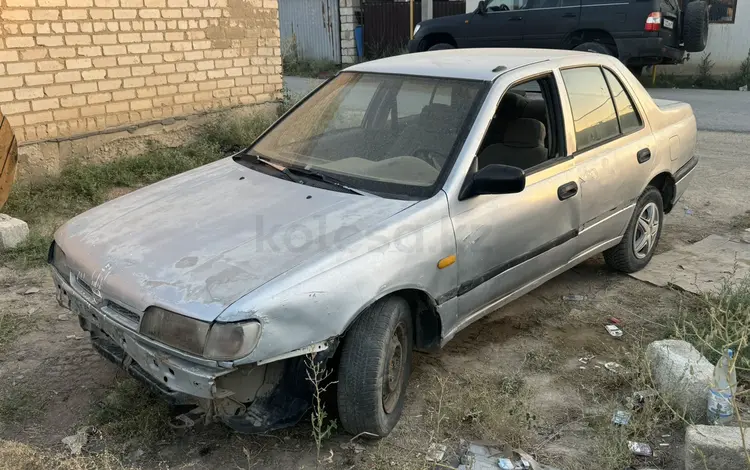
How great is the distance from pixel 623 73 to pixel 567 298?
1.56m

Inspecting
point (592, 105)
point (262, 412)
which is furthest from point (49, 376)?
point (592, 105)

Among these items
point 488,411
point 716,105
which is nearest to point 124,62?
point 488,411

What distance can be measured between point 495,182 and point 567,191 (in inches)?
32.1

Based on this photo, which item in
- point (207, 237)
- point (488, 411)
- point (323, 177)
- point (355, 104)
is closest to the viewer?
point (207, 237)

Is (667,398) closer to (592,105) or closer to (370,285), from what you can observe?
(370,285)

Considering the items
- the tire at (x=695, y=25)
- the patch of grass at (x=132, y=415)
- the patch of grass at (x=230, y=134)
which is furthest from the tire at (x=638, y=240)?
the tire at (x=695, y=25)

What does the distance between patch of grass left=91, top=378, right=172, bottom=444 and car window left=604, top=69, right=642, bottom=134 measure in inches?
127

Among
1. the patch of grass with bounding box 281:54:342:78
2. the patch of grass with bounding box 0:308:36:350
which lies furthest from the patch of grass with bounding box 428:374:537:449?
the patch of grass with bounding box 281:54:342:78

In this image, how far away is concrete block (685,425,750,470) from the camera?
8.77 feet

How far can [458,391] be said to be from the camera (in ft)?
11.1

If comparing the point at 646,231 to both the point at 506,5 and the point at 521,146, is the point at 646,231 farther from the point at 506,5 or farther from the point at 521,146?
the point at 506,5

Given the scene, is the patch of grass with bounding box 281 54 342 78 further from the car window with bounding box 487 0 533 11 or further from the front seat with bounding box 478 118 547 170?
the front seat with bounding box 478 118 547 170

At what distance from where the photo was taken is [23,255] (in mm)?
5258

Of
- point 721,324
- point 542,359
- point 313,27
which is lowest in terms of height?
point 542,359
